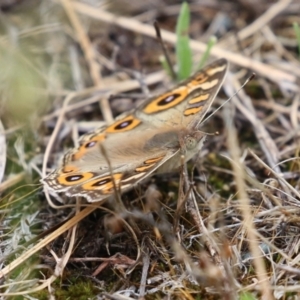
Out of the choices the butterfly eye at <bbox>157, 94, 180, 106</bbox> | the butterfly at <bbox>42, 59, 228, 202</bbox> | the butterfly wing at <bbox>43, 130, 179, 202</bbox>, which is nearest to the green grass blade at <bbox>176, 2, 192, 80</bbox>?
the butterfly at <bbox>42, 59, 228, 202</bbox>

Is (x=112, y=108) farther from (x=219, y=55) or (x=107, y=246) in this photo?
(x=107, y=246)

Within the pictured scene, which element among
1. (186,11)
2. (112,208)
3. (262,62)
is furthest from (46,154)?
(262,62)

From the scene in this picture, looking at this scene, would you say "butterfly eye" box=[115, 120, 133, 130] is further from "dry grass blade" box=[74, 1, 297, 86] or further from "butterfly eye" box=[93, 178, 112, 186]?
"dry grass blade" box=[74, 1, 297, 86]

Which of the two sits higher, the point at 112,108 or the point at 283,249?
the point at 112,108

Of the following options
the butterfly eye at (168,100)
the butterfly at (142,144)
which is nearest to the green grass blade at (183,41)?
the butterfly at (142,144)

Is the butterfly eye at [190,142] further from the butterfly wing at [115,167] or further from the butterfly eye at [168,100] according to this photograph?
the butterfly eye at [168,100]

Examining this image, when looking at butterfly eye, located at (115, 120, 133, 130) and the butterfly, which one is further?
butterfly eye, located at (115, 120, 133, 130)

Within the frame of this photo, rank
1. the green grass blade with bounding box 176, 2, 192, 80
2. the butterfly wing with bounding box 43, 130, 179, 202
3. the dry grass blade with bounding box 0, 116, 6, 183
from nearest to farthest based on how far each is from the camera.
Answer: the butterfly wing with bounding box 43, 130, 179, 202 → the dry grass blade with bounding box 0, 116, 6, 183 → the green grass blade with bounding box 176, 2, 192, 80
